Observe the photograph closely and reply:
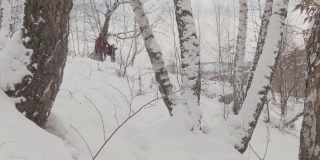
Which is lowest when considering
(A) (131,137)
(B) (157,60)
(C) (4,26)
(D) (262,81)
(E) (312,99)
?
(A) (131,137)

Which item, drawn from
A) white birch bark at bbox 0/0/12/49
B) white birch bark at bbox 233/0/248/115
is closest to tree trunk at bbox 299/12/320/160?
white birch bark at bbox 0/0/12/49

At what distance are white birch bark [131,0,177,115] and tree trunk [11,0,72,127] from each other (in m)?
1.50

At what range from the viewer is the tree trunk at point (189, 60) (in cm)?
395

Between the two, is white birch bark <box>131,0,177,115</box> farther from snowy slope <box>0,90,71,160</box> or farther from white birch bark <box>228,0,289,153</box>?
snowy slope <box>0,90,71,160</box>

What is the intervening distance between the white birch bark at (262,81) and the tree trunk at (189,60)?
525 millimetres

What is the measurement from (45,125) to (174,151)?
1.30 m

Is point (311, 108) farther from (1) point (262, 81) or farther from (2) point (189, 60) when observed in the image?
(2) point (189, 60)

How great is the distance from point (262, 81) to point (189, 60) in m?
0.91

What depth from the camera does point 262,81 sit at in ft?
13.2

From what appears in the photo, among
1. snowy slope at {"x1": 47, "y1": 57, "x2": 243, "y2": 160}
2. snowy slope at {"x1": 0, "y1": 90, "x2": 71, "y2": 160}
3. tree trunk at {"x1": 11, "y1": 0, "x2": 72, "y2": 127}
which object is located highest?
tree trunk at {"x1": 11, "y1": 0, "x2": 72, "y2": 127}

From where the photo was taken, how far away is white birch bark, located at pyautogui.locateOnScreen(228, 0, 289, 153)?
3996 millimetres

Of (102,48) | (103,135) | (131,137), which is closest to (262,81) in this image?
(131,137)

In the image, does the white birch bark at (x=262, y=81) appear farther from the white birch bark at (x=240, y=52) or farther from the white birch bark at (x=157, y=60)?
the white birch bark at (x=240, y=52)

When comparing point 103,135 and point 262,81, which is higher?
point 262,81
